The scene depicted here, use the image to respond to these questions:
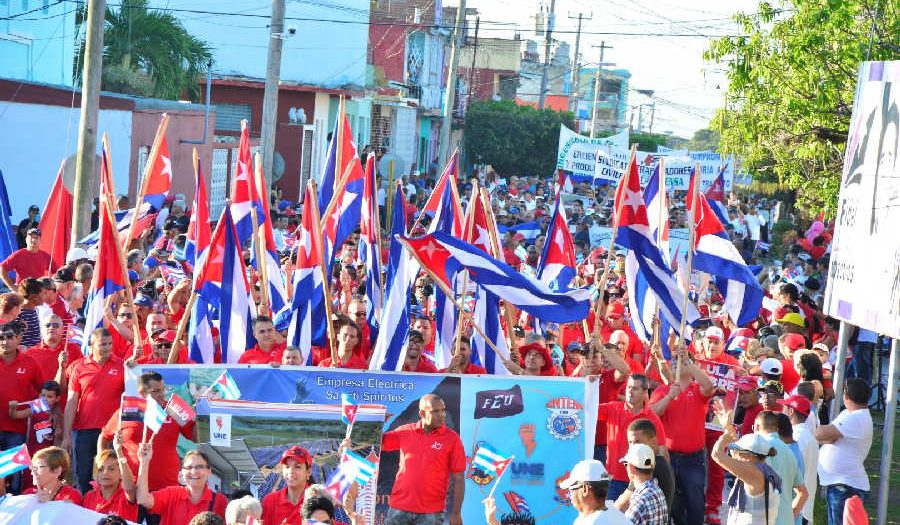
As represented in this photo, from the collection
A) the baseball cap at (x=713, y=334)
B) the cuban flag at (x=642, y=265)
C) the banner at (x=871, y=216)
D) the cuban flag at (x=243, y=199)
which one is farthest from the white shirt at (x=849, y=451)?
the cuban flag at (x=243, y=199)

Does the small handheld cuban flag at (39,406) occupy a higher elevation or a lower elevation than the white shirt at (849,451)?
lower

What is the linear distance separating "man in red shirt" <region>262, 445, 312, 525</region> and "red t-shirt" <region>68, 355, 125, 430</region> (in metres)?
2.11

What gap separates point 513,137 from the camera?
67000 mm

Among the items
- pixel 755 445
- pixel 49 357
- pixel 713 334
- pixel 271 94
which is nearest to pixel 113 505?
pixel 49 357

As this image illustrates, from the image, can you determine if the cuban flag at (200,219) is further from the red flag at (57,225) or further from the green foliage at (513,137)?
the green foliage at (513,137)

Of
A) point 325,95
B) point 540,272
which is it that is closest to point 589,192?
point 325,95

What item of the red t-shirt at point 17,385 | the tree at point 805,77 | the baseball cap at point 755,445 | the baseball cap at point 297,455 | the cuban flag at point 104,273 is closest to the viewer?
the baseball cap at point 755,445

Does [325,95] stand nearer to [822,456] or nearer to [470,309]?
[470,309]

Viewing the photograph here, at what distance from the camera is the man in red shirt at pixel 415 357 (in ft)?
35.7

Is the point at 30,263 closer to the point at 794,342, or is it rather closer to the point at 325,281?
the point at 325,281

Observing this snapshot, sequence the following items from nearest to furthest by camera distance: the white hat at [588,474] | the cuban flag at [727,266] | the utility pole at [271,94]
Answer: the white hat at [588,474] < the cuban flag at [727,266] < the utility pole at [271,94]

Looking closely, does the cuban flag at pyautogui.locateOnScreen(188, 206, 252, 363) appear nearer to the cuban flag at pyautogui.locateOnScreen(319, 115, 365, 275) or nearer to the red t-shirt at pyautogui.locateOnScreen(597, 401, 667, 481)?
the cuban flag at pyautogui.locateOnScreen(319, 115, 365, 275)

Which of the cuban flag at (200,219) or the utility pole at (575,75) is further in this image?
the utility pole at (575,75)

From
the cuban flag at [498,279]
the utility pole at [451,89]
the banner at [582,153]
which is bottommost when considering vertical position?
the cuban flag at [498,279]
